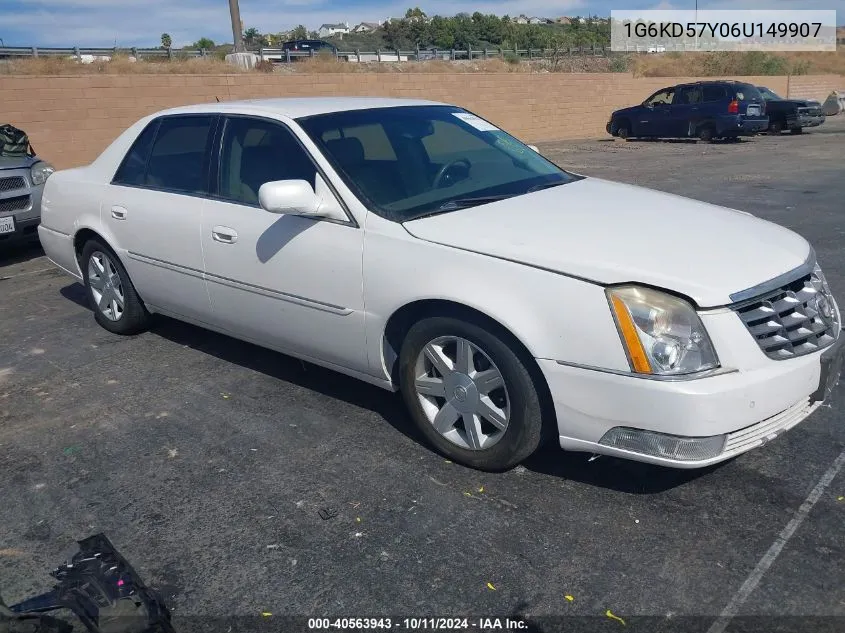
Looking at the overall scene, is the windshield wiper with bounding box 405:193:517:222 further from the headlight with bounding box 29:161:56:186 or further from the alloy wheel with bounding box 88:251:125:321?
the headlight with bounding box 29:161:56:186

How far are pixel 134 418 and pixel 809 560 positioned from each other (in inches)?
130

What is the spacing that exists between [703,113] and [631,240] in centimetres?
2024

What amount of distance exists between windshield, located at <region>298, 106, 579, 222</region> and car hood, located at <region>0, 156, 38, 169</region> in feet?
18.1

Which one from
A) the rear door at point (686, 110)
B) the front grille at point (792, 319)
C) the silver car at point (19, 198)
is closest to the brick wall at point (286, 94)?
the rear door at point (686, 110)

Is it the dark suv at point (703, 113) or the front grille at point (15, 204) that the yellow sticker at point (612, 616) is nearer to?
the front grille at point (15, 204)

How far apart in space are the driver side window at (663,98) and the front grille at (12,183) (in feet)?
61.1

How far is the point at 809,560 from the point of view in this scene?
2.82 meters

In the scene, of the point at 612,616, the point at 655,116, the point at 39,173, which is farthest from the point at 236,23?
the point at 612,616

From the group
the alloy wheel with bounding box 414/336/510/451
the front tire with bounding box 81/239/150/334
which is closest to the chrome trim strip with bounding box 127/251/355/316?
the front tire with bounding box 81/239/150/334

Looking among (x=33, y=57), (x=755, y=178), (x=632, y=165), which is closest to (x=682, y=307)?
(x=755, y=178)

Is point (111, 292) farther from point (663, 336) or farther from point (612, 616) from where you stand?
point (612, 616)

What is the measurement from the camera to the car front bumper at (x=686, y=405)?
9.48ft

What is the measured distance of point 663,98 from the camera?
22.9 m

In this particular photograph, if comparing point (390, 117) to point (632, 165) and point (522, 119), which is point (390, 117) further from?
point (522, 119)
